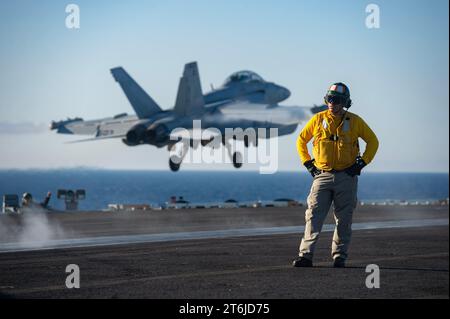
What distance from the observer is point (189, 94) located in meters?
42.1

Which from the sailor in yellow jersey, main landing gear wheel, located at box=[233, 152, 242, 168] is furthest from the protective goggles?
main landing gear wheel, located at box=[233, 152, 242, 168]

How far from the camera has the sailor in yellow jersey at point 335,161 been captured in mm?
11289

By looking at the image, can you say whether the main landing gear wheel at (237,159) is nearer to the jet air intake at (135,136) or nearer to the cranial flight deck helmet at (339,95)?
the jet air intake at (135,136)

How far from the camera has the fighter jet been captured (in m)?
39.0

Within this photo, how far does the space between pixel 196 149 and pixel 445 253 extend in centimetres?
2539

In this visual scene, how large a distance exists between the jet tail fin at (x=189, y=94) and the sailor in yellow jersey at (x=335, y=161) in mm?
30119

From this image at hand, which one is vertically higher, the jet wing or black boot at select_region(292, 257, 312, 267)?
the jet wing

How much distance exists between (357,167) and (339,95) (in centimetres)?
113

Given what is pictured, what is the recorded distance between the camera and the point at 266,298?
8.58m

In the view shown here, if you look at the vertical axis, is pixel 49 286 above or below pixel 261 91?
below

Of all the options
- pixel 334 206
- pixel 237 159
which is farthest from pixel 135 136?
pixel 334 206

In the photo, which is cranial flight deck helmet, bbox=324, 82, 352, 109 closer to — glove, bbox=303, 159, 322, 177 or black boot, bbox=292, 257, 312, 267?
glove, bbox=303, 159, 322, 177
